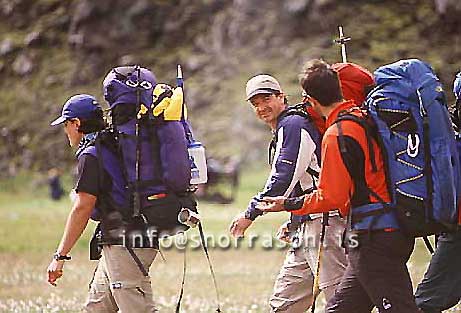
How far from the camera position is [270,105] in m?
9.35

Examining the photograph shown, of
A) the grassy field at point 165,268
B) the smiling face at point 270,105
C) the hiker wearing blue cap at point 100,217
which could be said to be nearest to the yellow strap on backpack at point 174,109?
the hiker wearing blue cap at point 100,217

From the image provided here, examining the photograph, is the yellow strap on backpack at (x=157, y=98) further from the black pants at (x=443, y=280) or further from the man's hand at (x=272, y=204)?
the black pants at (x=443, y=280)

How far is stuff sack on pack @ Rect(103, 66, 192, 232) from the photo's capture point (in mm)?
8578

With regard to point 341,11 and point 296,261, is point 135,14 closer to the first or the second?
point 341,11

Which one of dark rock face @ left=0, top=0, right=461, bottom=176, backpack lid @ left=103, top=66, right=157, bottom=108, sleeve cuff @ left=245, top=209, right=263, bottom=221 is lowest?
sleeve cuff @ left=245, top=209, right=263, bottom=221

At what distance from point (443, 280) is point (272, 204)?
2048 mm

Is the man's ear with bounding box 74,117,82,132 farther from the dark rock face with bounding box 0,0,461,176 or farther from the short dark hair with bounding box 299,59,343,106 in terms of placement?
the dark rock face with bounding box 0,0,461,176

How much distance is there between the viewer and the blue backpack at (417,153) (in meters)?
7.62

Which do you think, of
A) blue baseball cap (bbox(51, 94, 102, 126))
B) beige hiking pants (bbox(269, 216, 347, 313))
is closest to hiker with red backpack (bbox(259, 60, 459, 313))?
beige hiking pants (bbox(269, 216, 347, 313))

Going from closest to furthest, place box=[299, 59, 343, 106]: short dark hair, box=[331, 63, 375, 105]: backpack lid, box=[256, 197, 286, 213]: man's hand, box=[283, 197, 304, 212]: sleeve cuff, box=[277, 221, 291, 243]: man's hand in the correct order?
box=[299, 59, 343, 106]: short dark hair → box=[283, 197, 304, 212]: sleeve cuff → box=[256, 197, 286, 213]: man's hand → box=[331, 63, 375, 105]: backpack lid → box=[277, 221, 291, 243]: man's hand

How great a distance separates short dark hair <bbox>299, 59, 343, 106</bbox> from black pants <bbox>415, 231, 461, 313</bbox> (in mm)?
2257

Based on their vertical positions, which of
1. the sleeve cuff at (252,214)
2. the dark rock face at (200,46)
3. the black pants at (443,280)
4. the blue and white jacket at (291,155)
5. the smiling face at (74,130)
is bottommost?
the black pants at (443,280)

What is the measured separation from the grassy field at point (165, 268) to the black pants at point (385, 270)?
2.95m

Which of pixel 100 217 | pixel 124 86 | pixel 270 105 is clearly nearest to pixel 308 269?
pixel 270 105
